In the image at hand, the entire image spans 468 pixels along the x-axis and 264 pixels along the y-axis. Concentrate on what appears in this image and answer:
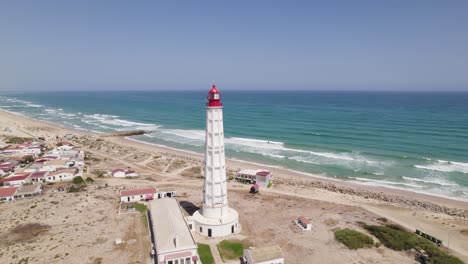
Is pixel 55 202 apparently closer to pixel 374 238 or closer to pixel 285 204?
pixel 285 204

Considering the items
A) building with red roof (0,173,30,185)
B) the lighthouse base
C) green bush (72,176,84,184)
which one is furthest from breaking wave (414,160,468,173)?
building with red roof (0,173,30,185)

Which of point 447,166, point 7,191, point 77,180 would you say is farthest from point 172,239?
point 447,166

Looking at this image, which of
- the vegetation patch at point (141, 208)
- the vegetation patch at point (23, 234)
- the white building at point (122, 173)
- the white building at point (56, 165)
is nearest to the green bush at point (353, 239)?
the vegetation patch at point (141, 208)

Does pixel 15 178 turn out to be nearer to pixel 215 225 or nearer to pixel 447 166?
pixel 215 225

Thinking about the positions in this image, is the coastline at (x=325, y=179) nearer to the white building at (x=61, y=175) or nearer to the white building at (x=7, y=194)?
the white building at (x=61, y=175)

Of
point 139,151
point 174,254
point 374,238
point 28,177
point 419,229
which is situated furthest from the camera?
point 139,151

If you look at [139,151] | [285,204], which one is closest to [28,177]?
[139,151]

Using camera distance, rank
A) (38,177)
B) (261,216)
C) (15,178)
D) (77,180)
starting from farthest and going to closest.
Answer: (38,177) → (77,180) → (15,178) → (261,216)
